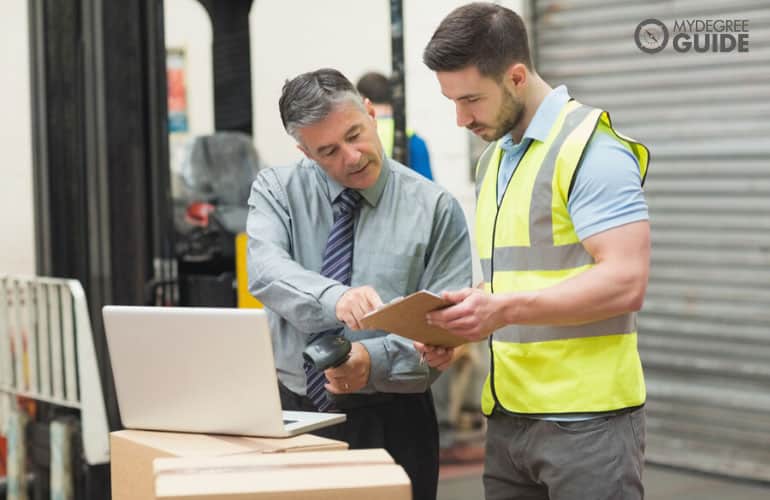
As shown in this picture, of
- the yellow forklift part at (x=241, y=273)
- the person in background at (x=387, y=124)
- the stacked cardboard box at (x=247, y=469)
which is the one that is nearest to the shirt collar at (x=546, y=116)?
the stacked cardboard box at (x=247, y=469)

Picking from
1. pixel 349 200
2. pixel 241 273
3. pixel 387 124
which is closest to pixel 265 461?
pixel 349 200

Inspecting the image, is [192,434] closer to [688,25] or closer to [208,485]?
[208,485]

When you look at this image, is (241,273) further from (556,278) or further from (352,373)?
(556,278)

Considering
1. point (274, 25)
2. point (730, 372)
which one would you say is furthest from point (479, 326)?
point (274, 25)

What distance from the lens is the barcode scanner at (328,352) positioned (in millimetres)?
2422

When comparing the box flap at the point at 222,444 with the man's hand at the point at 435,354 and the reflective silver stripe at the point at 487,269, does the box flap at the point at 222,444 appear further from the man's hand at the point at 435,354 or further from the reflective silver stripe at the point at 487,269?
the reflective silver stripe at the point at 487,269

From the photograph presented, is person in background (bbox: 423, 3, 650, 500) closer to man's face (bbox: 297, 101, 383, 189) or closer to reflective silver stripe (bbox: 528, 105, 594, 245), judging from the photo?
reflective silver stripe (bbox: 528, 105, 594, 245)

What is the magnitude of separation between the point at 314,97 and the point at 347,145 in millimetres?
137

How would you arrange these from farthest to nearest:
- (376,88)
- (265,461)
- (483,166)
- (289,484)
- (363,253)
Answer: (376,88)
(363,253)
(483,166)
(265,461)
(289,484)

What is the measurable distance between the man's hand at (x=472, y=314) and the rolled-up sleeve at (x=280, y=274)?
0.39 m

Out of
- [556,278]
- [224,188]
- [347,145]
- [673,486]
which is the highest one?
[347,145]

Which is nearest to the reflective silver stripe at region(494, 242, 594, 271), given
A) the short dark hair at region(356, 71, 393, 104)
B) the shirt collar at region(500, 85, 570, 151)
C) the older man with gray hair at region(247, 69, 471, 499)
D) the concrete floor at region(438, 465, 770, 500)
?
the shirt collar at region(500, 85, 570, 151)

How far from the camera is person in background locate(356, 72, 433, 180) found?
4.71 metres

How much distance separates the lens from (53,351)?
15.0 ft
